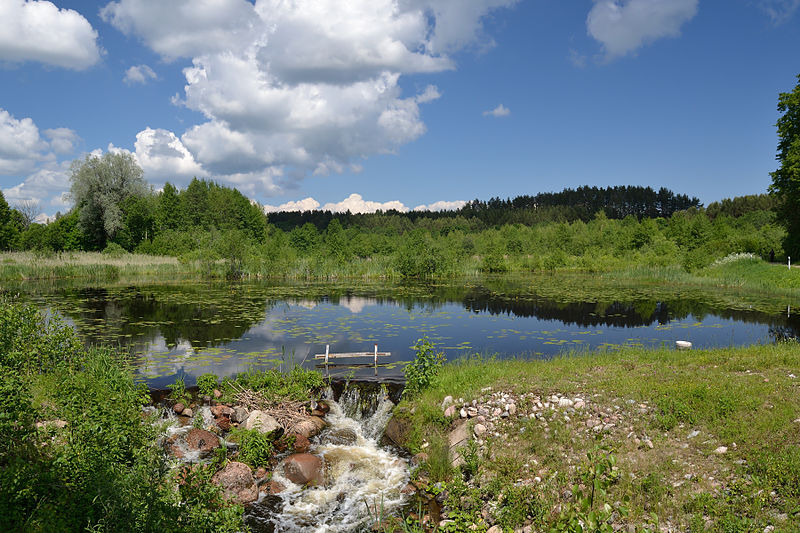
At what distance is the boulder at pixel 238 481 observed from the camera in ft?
24.6

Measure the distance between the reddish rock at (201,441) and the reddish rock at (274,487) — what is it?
6.58ft

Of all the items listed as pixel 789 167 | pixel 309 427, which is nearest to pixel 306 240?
pixel 789 167

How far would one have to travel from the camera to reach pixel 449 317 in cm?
2375

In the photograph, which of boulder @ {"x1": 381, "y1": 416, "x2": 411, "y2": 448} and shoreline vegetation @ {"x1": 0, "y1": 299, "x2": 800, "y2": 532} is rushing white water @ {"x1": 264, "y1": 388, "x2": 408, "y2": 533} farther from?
shoreline vegetation @ {"x1": 0, "y1": 299, "x2": 800, "y2": 532}

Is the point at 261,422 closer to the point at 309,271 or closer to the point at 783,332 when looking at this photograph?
the point at 783,332

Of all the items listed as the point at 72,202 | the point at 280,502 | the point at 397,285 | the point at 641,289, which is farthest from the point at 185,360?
the point at 72,202

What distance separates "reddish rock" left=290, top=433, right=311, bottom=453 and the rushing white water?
175 millimetres

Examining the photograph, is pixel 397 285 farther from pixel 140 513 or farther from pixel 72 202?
pixel 72 202

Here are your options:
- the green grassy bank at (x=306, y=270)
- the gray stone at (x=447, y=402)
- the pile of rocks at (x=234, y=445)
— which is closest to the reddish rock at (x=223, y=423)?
the pile of rocks at (x=234, y=445)

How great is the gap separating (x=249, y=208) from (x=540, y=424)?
286ft

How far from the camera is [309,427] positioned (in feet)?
32.9

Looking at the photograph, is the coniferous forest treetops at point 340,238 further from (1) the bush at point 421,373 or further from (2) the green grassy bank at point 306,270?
(1) the bush at point 421,373

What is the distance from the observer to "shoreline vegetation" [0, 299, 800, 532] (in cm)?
543

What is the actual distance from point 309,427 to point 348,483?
85.6 inches
